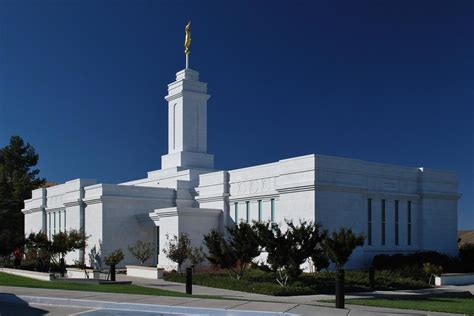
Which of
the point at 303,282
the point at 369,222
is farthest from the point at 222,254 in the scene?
the point at 369,222

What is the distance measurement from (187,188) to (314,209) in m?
12.6

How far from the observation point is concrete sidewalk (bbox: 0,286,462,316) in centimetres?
1382

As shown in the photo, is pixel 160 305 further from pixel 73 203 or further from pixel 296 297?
pixel 73 203

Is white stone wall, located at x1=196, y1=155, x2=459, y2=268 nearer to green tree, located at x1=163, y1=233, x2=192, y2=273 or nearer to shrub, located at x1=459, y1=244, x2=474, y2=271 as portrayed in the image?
shrub, located at x1=459, y1=244, x2=474, y2=271

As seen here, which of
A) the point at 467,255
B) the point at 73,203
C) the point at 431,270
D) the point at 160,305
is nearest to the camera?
the point at 160,305

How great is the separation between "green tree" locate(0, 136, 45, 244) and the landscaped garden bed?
31.3 metres

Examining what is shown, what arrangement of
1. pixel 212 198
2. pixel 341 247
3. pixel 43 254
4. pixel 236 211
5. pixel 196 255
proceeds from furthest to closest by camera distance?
pixel 212 198 < pixel 236 211 < pixel 196 255 < pixel 43 254 < pixel 341 247

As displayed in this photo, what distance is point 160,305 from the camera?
14.7m

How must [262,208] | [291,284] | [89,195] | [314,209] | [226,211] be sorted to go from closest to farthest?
[291,284], [314,209], [262,208], [226,211], [89,195]

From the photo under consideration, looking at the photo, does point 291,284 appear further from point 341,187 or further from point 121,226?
point 121,226

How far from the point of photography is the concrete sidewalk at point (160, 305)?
45.3 feet

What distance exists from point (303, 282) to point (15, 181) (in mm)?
42958

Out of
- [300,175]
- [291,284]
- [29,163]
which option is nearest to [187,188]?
[300,175]

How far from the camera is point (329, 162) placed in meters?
29.4
